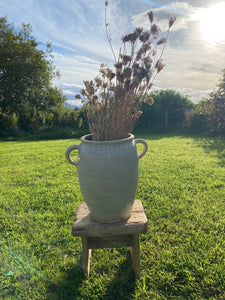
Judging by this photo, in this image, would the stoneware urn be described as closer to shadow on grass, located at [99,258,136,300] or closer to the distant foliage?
shadow on grass, located at [99,258,136,300]

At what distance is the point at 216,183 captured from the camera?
11.3 ft

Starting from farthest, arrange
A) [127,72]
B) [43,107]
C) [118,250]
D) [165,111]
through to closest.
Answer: [43,107]
[165,111]
[118,250]
[127,72]

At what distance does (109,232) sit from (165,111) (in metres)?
10.7

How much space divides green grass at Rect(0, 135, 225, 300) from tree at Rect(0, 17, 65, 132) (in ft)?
29.3

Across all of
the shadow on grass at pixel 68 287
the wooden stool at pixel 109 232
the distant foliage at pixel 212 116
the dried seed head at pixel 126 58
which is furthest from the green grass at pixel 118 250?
the distant foliage at pixel 212 116

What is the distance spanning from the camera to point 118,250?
80.0 inches

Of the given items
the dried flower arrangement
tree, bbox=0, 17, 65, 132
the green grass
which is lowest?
the green grass

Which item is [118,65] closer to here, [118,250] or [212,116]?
[118,250]

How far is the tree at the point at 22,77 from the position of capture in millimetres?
11805

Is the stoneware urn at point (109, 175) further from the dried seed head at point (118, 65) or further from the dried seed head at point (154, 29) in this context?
the dried seed head at point (154, 29)

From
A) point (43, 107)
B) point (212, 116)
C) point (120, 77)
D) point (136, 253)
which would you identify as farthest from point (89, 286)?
point (43, 107)

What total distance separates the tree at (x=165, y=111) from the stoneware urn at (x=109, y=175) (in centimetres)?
1003

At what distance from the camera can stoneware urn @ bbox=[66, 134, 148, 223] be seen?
1.48 m

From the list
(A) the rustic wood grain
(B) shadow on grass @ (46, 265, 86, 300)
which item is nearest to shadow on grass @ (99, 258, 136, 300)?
(B) shadow on grass @ (46, 265, 86, 300)
